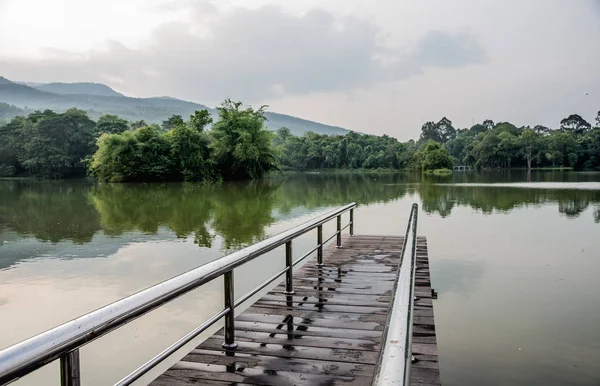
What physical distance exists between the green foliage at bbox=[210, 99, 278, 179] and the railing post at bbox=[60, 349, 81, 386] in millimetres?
38031

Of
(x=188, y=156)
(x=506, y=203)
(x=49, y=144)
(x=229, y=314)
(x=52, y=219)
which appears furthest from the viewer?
(x=49, y=144)

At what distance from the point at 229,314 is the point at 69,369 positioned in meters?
1.52

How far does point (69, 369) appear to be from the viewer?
46.2 inches

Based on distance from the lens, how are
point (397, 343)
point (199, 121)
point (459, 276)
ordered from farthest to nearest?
point (199, 121), point (459, 276), point (397, 343)

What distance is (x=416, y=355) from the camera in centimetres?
291

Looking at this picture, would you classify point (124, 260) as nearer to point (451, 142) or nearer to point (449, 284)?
point (449, 284)

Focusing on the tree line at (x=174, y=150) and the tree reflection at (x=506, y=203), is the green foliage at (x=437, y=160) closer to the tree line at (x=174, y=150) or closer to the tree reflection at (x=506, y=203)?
the tree line at (x=174, y=150)

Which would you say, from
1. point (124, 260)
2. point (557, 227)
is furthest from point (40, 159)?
point (557, 227)

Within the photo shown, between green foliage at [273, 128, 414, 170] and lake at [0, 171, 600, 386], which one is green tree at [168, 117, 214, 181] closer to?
lake at [0, 171, 600, 386]

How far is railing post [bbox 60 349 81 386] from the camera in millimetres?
1151

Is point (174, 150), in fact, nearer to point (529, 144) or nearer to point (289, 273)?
point (289, 273)

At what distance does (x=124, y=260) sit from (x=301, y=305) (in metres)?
6.31

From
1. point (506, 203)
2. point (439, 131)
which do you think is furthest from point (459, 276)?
point (439, 131)

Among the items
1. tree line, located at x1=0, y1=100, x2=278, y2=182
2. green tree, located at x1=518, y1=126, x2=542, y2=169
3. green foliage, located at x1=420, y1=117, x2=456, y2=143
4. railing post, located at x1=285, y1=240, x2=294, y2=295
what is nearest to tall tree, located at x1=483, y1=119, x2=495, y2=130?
green foliage, located at x1=420, y1=117, x2=456, y2=143
